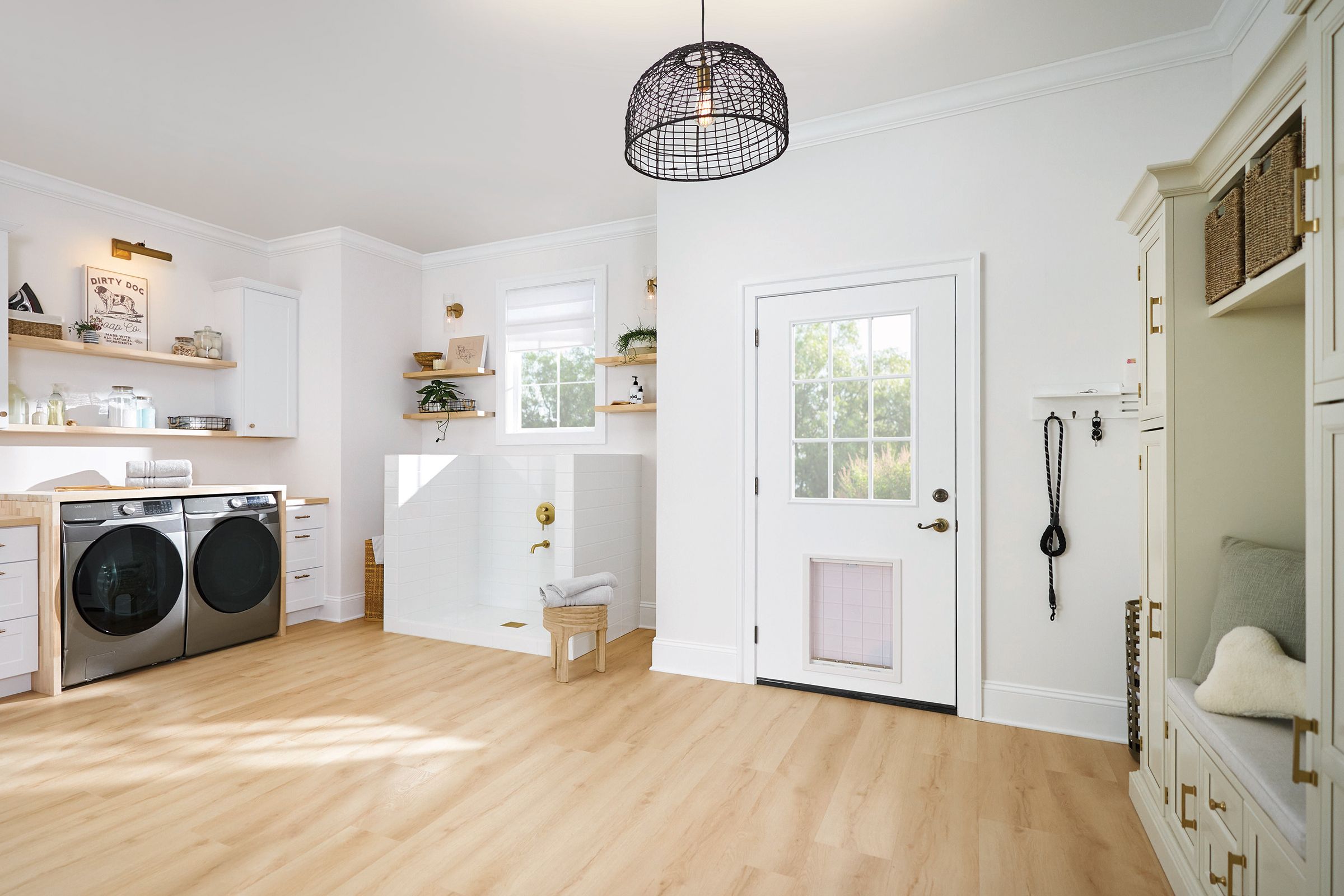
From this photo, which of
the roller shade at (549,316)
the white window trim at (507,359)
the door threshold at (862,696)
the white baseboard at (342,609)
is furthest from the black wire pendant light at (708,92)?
the white baseboard at (342,609)

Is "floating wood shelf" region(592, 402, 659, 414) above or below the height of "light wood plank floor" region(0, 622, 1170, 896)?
above

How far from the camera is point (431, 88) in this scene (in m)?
2.95

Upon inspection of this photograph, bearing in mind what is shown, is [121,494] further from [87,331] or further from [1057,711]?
[1057,711]

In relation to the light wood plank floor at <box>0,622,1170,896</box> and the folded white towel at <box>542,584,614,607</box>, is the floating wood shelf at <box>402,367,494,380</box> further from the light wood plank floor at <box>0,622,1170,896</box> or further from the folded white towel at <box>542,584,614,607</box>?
the light wood plank floor at <box>0,622,1170,896</box>

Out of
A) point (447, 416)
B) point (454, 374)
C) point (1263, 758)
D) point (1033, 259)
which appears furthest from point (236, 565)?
point (1263, 758)

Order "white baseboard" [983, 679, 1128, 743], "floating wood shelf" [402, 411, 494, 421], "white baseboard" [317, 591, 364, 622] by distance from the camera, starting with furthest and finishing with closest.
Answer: "floating wood shelf" [402, 411, 494, 421]
"white baseboard" [317, 591, 364, 622]
"white baseboard" [983, 679, 1128, 743]

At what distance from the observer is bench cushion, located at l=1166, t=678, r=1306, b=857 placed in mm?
1237

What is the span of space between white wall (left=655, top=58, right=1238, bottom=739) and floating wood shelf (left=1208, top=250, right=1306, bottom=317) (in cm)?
100

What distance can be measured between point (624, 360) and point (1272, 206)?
3281 mm

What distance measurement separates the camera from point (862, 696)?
3.13 metres

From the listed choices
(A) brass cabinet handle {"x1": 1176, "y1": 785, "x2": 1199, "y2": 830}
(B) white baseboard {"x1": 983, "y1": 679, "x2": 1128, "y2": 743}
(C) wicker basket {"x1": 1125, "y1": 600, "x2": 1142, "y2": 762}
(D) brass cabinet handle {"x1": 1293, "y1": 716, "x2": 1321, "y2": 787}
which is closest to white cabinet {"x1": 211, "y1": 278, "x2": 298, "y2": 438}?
(B) white baseboard {"x1": 983, "y1": 679, "x2": 1128, "y2": 743}

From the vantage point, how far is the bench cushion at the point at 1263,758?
1237 millimetres

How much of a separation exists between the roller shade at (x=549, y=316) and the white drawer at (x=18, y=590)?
288cm

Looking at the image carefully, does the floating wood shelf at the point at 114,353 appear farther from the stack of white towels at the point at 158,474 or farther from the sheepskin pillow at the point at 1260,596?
the sheepskin pillow at the point at 1260,596
